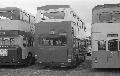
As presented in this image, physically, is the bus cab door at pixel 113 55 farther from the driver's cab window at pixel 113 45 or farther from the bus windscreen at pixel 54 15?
the bus windscreen at pixel 54 15

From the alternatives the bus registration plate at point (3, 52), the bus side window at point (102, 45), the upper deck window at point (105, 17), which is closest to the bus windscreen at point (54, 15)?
the upper deck window at point (105, 17)

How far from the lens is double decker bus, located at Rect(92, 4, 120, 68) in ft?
60.0

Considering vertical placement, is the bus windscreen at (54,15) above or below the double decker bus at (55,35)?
above

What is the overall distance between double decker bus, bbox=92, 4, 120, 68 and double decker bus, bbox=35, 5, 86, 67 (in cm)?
197

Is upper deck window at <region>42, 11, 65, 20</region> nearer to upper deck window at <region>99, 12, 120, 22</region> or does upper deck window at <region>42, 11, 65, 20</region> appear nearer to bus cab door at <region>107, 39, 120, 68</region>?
upper deck window at <region>99, 12, 120, 22</region>

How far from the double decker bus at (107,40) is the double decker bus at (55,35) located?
1971 mm

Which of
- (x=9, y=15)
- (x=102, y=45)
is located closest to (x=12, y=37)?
(x=9, y=15)

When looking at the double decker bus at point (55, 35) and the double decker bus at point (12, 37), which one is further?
the double decker bus at point (12, 37)

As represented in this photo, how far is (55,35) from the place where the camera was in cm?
2009

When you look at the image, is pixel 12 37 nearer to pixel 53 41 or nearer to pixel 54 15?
pixel 53 41

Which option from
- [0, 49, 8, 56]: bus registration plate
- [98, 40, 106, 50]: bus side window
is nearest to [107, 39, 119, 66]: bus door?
[98, 40, 106, 50]: bus side window

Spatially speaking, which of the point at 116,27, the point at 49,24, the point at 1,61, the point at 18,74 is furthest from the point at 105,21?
the point at 1,61

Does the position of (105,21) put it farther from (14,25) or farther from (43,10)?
(14,25)

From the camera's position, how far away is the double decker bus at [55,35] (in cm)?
1984
